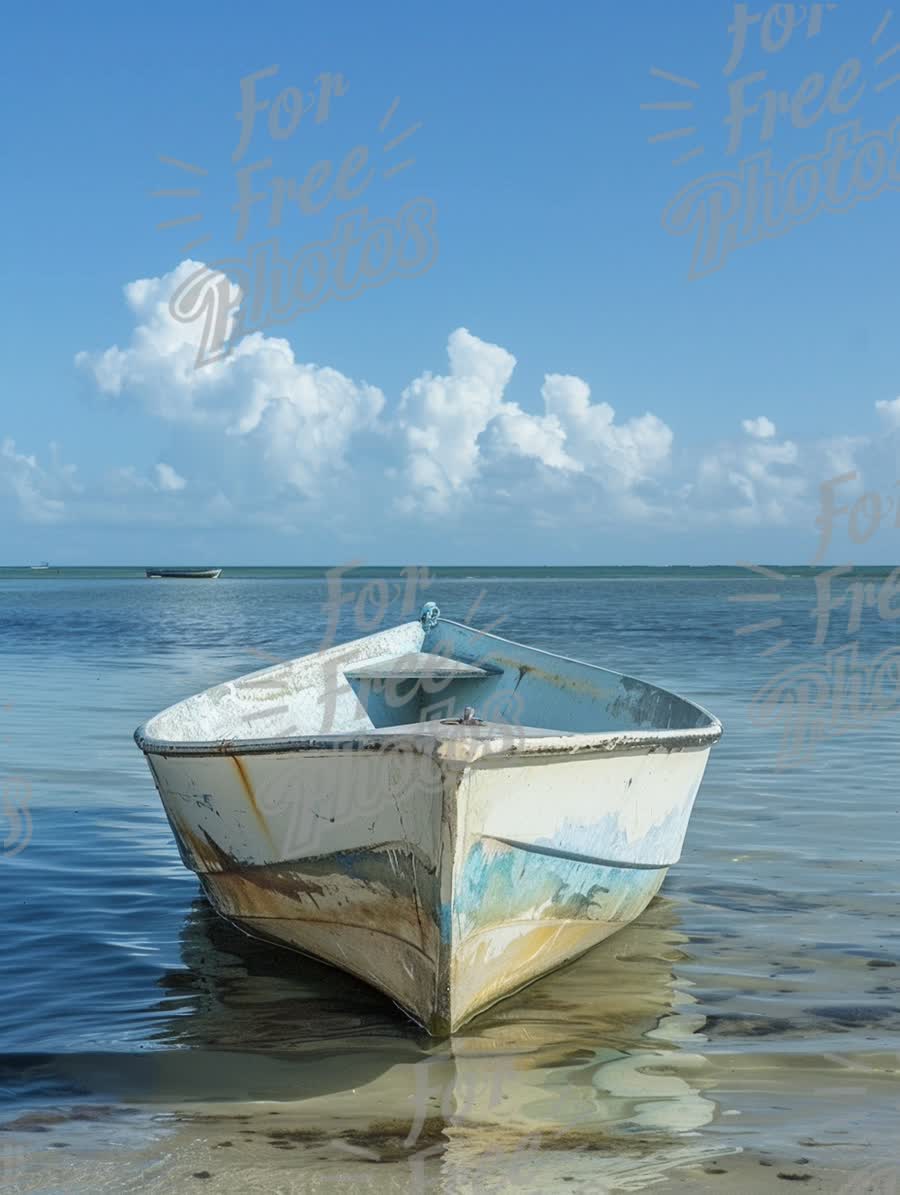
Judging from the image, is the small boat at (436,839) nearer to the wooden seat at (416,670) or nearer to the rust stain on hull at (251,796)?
the rust stain on hull at (251,796)

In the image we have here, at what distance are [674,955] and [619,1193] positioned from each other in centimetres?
261

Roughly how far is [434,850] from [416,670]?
4.70 m

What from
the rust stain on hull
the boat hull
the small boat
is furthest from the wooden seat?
the rust stain on hull

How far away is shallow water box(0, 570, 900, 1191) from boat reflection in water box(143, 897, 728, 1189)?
0.01 metres

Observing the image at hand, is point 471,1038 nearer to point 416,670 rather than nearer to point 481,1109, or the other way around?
point 481,1109

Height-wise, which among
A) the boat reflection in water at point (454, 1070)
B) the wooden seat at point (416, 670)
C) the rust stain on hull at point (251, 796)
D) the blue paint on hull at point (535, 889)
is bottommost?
the boat reflection in water at point (454, 1070)

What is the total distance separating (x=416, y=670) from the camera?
9641 mm

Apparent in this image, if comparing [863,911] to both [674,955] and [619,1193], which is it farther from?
[619,1193]

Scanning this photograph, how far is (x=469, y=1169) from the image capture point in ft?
13.4

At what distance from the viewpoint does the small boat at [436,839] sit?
196 inches

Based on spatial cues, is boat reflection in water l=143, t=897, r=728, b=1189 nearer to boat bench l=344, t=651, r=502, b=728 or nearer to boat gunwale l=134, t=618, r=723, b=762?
boat gunwale l=134, t=618, r=723, b=762

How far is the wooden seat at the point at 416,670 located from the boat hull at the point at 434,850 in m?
3.19

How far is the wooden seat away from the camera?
952cm

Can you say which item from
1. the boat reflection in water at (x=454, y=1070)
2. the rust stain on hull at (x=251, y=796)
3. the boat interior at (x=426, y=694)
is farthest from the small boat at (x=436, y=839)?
the boat interior at (x=426, y=694)
